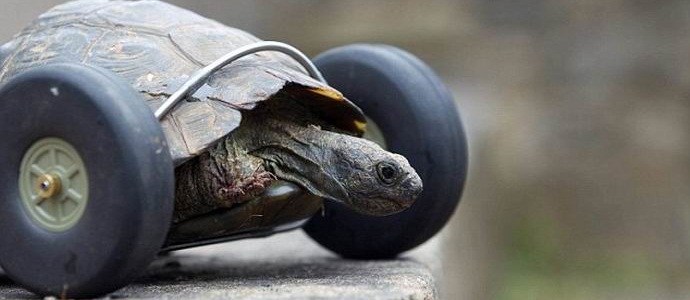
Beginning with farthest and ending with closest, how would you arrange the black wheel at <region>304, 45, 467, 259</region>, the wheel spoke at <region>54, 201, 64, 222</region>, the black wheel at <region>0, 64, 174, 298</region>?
1. the black wheel at <region>304, 45, 467, 259</region>
2. the wheel spoke at <region>54, 201, 64, 222</region>
3. the black wheel at <region>0, 64, 174, 298</region>

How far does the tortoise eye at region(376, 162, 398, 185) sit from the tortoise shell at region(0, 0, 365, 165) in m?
0.22

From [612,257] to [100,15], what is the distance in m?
5.71

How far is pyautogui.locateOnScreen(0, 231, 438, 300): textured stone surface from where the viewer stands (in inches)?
91.0

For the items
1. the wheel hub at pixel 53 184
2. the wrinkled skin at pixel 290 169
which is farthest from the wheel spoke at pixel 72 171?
the wrinkled skin at pixel 290 169

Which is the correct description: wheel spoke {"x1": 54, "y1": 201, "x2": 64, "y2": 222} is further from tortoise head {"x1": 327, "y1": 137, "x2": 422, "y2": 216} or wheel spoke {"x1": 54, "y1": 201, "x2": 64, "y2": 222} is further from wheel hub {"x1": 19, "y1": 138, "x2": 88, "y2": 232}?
tortoise head {"x1": 327, "y1": 137, "x2": 422, "y2": 216}

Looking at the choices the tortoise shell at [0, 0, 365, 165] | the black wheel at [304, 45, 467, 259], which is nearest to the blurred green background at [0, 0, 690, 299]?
the black wheel at [304, 45, 467, 259]

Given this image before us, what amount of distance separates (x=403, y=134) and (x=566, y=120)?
5.40 meters

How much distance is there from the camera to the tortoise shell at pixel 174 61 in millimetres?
2490

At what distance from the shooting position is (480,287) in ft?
20.9

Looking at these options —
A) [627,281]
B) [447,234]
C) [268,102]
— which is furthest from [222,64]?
[627,281]

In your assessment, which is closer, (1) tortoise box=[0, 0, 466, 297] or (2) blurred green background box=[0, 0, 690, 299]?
(1) tortoise box=[0, 0, 466, 297]

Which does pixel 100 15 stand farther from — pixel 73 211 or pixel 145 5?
pixel 73 211

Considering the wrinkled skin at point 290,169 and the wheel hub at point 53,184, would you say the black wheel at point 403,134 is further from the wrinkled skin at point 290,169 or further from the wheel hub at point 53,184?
the wheel hub at point 53,184

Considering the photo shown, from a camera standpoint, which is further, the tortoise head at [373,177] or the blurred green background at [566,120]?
the blurred green background at [566,120]
